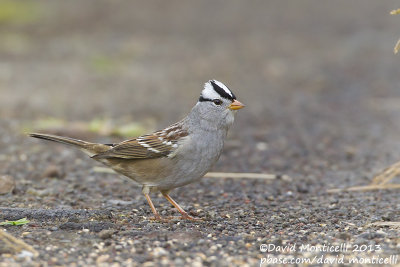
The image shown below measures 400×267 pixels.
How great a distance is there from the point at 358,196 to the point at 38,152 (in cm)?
365

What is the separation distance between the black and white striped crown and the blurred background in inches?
66.2

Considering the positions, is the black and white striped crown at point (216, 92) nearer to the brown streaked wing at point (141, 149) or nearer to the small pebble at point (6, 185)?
the brown streaked wing at point (141, 149)

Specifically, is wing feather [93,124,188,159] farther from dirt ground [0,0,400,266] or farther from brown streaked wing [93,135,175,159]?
dirt ground [0,0,400,266]

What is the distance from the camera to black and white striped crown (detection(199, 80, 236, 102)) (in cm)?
527

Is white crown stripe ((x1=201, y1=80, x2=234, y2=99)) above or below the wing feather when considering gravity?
above

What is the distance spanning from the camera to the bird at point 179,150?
16.5 feet

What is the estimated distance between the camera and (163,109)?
9.27 m

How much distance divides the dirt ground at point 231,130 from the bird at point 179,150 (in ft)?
1.07

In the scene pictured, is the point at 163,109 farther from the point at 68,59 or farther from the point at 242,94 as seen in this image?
the point at 68,59

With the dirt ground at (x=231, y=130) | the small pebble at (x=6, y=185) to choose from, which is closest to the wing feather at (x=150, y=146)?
the dirt ground at (x=231, y=130)

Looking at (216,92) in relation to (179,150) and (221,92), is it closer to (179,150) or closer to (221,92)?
(221,92)

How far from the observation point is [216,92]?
208 inches

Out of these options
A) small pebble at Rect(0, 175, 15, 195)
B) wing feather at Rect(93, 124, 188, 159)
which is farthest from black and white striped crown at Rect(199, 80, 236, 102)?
small pebble at Rect(0, 175, 15, 195)

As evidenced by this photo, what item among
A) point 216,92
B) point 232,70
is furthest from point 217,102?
point 232,70
